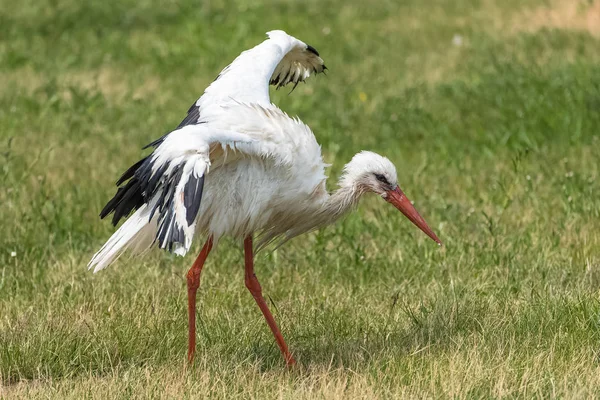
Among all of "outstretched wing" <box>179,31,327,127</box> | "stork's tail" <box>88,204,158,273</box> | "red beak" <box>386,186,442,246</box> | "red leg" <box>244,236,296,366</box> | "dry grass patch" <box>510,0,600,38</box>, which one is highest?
"dry grass patch" <box>510,0,600,38</box>

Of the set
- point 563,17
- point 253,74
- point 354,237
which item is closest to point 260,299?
point 253,74

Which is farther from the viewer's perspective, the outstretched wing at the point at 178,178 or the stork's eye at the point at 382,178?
the stork's eye at the point at 382,178

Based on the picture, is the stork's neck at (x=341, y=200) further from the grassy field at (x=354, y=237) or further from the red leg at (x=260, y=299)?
the grassy field at (x=354, y=237)

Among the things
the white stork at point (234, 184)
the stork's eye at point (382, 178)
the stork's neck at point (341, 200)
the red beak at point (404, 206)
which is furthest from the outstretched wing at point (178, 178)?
the red beak at point (404, 206)

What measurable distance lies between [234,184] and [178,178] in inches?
20.1

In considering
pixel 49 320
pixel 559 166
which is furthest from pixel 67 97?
pixel 49 320

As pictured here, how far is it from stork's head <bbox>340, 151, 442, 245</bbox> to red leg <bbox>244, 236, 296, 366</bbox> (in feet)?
1.81

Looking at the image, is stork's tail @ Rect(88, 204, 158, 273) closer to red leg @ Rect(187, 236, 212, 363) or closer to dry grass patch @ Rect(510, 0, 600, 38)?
red leg @ Rect(187, 236, 212, 363)

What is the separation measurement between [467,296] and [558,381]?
1.11 metres

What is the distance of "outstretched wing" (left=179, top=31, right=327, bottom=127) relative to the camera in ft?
17.6

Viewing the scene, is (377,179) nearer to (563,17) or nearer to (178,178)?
(178,178)

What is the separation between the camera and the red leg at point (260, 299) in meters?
4.91

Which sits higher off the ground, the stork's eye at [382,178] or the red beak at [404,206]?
the stork's eye at [382,178]

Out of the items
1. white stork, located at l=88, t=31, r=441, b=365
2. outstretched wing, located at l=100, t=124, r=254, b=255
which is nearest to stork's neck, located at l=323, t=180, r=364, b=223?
white stork, located at l=88, t=31, r=441, b=365
